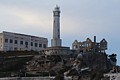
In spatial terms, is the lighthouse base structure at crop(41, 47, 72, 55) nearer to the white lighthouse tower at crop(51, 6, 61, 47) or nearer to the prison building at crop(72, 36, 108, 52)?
the prison building at crop(72, 36, 108, 52)

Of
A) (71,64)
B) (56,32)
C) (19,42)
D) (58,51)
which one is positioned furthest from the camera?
(19,42)

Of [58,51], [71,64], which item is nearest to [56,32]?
[58,51]

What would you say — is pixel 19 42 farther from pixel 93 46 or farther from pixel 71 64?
pixel 71 64

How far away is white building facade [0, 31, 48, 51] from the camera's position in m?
135

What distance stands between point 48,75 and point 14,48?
35.7 metres

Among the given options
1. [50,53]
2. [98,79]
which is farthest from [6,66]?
[98,79]

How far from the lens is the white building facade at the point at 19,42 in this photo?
13475 centimetres

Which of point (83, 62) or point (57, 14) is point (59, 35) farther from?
point (83, 62)

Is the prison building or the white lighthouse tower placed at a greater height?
the white lighthouse tower

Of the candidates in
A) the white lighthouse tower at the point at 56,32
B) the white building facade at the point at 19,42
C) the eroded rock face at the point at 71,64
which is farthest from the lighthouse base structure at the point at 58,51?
the white building facade at the point at 19,42

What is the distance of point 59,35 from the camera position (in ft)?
432

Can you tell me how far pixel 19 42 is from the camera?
13800cm

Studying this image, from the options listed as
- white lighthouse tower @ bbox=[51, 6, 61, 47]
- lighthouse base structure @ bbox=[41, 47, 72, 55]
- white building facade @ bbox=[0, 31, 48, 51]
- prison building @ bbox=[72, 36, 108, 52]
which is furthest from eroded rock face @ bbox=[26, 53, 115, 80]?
white building facade @ bbox=[0, 31, 48, 51]

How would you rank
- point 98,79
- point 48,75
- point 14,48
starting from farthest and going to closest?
A: point 14,48 → point 48,75 → point 98,79
